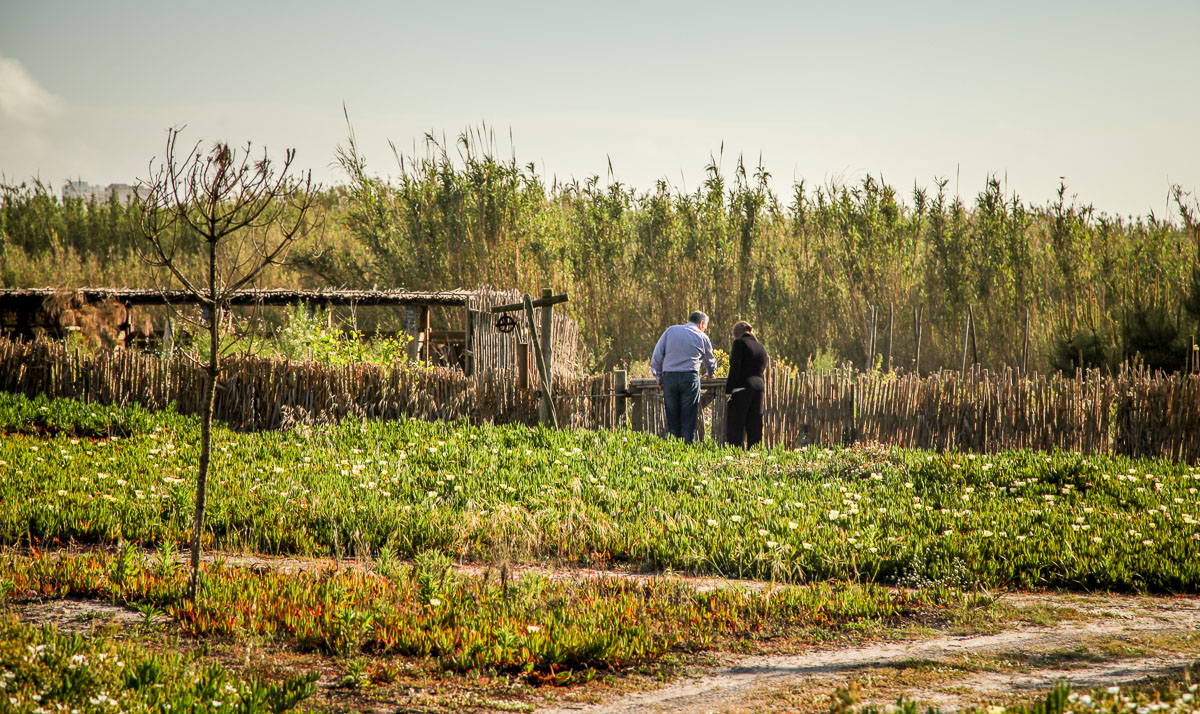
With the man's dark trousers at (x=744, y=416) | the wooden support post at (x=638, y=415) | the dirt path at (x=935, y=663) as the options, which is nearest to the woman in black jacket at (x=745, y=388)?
the man's dark trousers at (x=744, y=416)

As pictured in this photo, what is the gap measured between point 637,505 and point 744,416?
3.97 m

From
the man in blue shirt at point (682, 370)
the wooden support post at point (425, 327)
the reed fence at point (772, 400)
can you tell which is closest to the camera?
the reed fence at point (772, 400)

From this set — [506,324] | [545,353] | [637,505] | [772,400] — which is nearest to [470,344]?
[506,324]

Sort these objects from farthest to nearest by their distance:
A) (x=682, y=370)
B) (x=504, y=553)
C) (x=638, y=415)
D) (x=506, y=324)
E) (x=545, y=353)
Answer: (x=506, y=324) → (x=638, y=415) → (x=545, y=353) → (x=682, y=370) → (x=504, y=553)

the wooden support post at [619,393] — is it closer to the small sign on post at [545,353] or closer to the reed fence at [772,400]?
the reed fence at [772,400]

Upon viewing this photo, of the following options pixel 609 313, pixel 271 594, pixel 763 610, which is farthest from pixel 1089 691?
pixel 609 313

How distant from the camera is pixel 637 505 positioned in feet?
21.1

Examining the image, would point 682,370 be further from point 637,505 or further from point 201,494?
point 201,494

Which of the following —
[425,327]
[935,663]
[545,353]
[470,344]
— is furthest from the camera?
[425,327]

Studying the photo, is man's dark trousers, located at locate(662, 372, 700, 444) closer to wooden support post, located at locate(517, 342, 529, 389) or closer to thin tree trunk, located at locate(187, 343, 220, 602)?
wooden support post, located at locate(517, 342, 529, 389)

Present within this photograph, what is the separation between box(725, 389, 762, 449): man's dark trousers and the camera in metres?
10.1

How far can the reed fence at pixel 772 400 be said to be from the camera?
29.1 feet

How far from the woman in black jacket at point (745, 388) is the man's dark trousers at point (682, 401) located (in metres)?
0.47

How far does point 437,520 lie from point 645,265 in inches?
518
